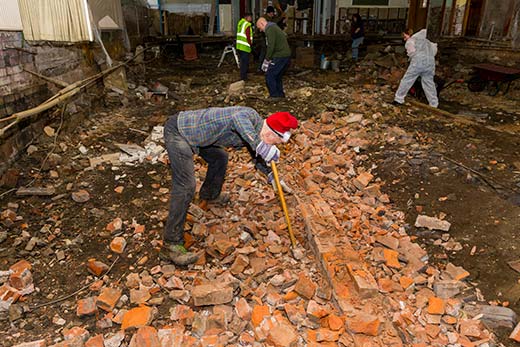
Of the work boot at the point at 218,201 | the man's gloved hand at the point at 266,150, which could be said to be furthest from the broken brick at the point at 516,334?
the work boot at the point at 218,201

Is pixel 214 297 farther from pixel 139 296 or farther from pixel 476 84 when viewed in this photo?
pixel 476 84

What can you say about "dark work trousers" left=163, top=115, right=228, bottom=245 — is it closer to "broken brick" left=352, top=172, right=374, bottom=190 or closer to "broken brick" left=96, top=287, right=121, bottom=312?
"broken brick" left=96, top=287, right=121, bottom=312

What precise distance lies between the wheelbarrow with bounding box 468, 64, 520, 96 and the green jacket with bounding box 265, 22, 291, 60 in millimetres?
4949

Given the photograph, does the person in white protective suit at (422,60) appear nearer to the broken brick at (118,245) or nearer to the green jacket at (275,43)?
the green jacket at (275,43)

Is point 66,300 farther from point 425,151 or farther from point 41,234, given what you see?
point 425,151

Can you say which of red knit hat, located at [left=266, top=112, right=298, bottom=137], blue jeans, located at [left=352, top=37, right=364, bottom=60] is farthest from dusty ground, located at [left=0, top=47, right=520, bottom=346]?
blue jeans, located at [left=352, top=37, right=364, bottom=60]

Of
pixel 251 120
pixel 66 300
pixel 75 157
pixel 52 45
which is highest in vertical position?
pixel 52 45

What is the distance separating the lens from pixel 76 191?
15.4 feet

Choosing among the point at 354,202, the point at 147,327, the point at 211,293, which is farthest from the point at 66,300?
the point at 354,202

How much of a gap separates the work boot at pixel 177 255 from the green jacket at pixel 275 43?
5759 millimetres

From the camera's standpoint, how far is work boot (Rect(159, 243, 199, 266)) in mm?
3438

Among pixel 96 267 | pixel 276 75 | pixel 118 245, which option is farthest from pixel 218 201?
pixel 276 75

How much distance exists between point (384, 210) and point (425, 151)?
176 centimetres

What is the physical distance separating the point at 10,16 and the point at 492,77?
32.0 ft
